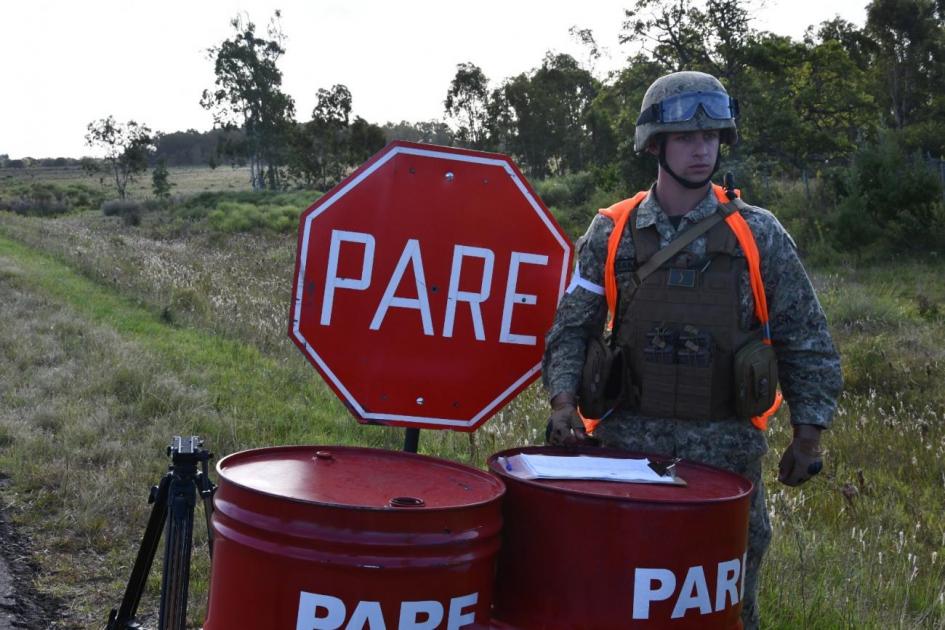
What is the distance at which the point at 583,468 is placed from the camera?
2750 mm

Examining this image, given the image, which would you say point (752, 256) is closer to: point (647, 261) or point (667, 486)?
point (647, 261)

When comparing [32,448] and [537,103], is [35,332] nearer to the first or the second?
[32,448]

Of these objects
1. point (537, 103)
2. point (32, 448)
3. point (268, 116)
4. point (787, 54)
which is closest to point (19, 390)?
point (32, 448)

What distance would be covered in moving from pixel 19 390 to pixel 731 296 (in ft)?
21.8

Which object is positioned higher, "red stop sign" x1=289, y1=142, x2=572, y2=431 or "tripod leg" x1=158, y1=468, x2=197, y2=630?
"red stop sign" x1=289, y1=142, x2=572, y2=431

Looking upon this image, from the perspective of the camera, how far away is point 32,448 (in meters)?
6.36

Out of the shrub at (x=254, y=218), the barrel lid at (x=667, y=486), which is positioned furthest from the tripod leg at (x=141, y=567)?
the shrub at (x=254, y=218)

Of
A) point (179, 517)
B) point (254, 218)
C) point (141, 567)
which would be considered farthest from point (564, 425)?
point (254, 218)

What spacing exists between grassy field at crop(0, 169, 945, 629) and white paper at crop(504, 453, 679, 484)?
1.50 meters

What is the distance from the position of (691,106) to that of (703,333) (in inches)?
28.9

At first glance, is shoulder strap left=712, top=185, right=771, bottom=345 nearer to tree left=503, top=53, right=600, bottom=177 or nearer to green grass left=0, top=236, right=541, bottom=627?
green grass left=0, top=236, right=541, bottom=627

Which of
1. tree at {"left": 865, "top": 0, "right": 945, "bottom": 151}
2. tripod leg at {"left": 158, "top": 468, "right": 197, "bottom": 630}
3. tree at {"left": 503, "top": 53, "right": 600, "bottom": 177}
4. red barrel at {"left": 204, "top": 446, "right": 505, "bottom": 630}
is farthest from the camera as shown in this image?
tree at {"left": 503, "top": 53, "right": 600, "bottom": 177}

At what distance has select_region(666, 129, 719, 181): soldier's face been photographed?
3234 millimetres

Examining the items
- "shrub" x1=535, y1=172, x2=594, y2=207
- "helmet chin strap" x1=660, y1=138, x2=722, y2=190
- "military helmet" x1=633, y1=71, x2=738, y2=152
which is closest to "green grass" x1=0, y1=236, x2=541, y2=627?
"helmet chin strap" x1=660, y1=138, x2=722, y2=190
